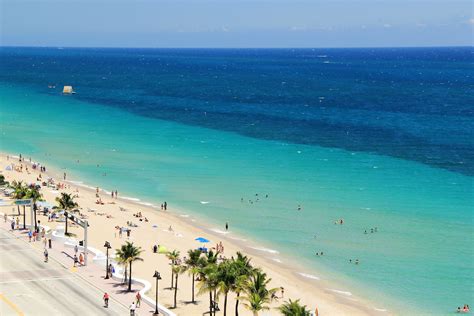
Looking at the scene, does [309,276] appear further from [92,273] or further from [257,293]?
[257,293]

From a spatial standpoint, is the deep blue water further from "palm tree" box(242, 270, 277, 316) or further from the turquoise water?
"palm tree" box(242, 270, 277, 316)

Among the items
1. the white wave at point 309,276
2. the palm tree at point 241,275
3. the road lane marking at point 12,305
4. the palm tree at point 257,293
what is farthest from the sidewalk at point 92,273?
the white wave at point 309,276

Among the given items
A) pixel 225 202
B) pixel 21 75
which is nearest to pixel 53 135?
pixel 225 202

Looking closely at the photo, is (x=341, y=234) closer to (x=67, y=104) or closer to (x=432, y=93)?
(x=67, y=104)

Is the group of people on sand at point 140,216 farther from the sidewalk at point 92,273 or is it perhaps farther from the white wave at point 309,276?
the white wave at point 309,276

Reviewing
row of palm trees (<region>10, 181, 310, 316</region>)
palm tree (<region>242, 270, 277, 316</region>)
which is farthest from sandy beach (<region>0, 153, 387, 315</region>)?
palm tree (<region>242, 270, 277, 316</region>)

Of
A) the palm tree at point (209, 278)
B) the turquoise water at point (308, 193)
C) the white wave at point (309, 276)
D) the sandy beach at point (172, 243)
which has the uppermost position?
the palm tree at point (209, 278)

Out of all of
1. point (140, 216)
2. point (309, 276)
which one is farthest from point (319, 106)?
point (309, 276)
